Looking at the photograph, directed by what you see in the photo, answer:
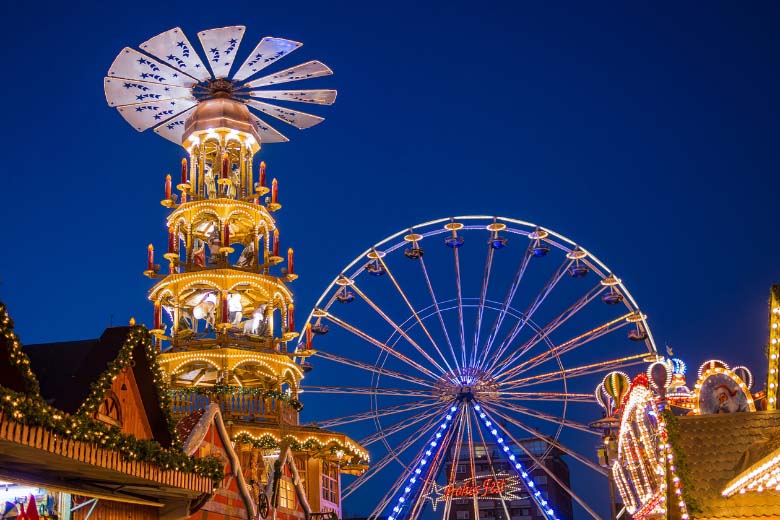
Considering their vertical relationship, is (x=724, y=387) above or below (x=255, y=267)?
below

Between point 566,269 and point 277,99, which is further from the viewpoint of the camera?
point 566,269

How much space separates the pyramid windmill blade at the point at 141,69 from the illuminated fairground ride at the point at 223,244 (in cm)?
4

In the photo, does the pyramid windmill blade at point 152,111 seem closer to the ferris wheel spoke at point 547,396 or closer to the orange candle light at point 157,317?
the orange candle light at point 157,317

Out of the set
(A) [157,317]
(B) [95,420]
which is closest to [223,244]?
(A) [157,317]

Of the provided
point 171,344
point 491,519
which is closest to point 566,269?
point 171,344

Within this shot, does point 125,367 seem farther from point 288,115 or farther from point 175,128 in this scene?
point 175,128

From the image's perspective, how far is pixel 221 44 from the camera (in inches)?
1249


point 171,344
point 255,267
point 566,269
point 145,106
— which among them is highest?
point 145,106

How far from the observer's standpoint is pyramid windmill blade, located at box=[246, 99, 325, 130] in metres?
34.7

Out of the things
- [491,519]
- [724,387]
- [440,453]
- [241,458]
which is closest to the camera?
[724,387]

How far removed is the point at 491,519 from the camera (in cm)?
9556

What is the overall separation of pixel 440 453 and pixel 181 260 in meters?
12.4

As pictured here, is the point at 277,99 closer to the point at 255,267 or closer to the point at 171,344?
the point at 255,267

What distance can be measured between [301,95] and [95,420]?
2117 cm
